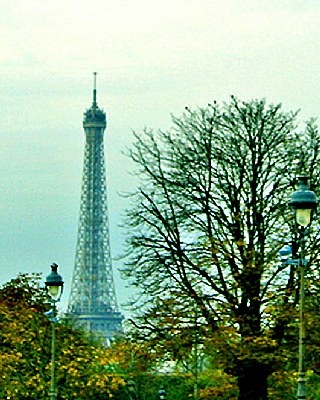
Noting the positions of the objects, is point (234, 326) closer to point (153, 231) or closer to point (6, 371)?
point (153, 231)

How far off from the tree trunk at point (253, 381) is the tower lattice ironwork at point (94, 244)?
5654 inches

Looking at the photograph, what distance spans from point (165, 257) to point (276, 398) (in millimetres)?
7323

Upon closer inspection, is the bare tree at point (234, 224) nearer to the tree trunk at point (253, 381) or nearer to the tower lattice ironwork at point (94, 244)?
the tree trunk at point (253, 381)

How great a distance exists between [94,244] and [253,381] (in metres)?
149

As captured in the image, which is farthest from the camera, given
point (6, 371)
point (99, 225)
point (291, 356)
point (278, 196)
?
point (99, 225)

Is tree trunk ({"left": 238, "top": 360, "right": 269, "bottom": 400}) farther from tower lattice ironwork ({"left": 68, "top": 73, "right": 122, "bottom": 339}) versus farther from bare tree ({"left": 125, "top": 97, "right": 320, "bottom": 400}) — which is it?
tower lattice ironwork ({"left": 68, "top": 73, "right": 122, "bottom": 339})

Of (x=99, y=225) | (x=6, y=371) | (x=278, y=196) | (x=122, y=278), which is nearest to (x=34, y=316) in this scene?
(x=6, y=371)

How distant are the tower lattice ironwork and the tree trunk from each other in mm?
143623

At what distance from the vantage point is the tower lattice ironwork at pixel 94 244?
→ 191 m

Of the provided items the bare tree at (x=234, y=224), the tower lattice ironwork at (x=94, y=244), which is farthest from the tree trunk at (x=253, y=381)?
the tower lattice ironwork at (x=94, y=244)

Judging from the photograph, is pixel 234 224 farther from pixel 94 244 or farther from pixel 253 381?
pixel 94 244

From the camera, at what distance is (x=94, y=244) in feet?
634

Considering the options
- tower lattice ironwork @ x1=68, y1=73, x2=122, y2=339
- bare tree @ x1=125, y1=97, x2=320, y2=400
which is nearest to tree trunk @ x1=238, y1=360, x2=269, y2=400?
bare tree @ x1=125, y1=97, x2=320, y2=400

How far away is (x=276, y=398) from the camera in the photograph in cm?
4797
